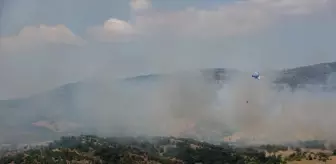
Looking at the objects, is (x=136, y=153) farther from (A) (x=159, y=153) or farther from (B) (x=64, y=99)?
(B) (x=64, y=99)

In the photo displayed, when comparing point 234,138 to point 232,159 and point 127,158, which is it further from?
point 127,158

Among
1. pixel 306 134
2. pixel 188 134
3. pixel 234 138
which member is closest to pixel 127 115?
pixel 188 134

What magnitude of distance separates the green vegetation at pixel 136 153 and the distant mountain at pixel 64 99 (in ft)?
116

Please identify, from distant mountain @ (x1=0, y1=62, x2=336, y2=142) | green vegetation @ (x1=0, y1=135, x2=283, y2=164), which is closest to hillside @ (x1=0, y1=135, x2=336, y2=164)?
Result: green vegetation @ (x1=0, y1=135, x2=283, y2=164)

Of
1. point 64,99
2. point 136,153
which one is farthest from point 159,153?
point 64,99

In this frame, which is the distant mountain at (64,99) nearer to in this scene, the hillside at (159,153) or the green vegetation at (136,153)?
the hillside at (159,153)

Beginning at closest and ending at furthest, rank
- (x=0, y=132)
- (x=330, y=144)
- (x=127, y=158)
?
(x=127, y=158), (x=330, y=144), (x=0, y=132)

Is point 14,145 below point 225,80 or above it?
below

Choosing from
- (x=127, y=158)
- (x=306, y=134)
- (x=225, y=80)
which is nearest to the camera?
(x=127, y=158)

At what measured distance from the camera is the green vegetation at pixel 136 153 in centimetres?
7950

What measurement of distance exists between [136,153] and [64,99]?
79.4 m

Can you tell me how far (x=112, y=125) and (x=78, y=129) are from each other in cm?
980

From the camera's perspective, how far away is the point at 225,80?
134500 mm

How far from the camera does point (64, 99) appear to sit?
160375 mm
